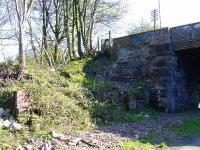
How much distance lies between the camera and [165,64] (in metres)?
17.0

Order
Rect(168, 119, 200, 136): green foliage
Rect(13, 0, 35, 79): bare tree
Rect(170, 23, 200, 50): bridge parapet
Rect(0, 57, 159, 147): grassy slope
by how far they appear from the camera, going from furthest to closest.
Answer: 1. Rect(170, 23, 200, 50): bridge parapet
2. Rect(13, 0, 35, 79): bare tree
3. Rect(168, 119, 200, 136): green foliage
4. Rect(0, 57, 159, 147): grassy slope

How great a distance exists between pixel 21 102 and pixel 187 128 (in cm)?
534

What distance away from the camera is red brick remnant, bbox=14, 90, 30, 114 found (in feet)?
35.4

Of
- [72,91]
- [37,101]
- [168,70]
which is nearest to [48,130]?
[37,101]

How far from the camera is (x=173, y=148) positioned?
10.2 m

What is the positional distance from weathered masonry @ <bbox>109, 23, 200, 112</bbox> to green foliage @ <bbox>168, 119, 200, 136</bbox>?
291cm

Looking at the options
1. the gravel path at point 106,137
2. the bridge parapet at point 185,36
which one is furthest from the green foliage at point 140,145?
the bridge parapet at point 185,36

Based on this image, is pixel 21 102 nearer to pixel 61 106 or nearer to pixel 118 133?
pixel 61 106

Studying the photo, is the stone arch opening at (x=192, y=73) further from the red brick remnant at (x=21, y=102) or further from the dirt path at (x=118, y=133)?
the red brick remnant at (x=21, y=102)

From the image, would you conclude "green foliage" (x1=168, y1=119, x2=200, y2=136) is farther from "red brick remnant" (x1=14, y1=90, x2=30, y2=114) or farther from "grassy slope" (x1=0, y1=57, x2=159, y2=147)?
"red brick remnant" (x1=14, y1=90, x2=30, y2=114)

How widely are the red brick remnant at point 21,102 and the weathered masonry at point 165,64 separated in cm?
728

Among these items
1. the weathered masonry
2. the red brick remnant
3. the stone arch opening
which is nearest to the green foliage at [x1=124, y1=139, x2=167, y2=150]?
the red brick remnant

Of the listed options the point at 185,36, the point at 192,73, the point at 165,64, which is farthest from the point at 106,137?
the point at 192,73

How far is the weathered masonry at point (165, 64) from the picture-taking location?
55.0 feet
